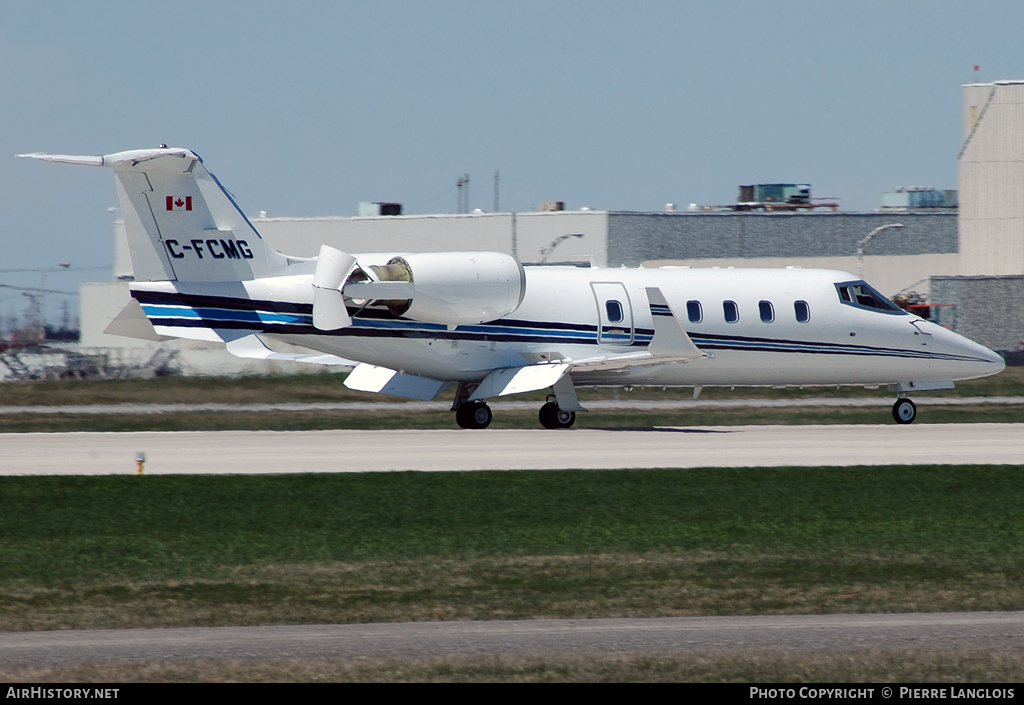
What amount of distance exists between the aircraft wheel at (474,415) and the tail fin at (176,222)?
20.4ft

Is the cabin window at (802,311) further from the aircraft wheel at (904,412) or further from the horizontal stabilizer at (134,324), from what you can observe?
the horizontal stabilizer at (134,324)

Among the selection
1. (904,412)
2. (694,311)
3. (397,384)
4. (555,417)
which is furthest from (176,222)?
(904,412)

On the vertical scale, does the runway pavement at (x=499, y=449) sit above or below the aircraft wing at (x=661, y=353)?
below

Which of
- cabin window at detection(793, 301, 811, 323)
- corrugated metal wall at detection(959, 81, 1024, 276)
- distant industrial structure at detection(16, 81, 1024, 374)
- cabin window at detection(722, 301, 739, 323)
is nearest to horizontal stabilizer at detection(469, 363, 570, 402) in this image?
cabin window at detection(722, 301, 739, 323)

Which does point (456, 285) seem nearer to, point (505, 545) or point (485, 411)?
point (485, 411)

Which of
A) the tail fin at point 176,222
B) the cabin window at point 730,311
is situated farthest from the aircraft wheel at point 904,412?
the tail fin at point 176,222

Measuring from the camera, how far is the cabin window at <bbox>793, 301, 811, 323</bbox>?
31.8 m

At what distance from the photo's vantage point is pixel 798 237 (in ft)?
250

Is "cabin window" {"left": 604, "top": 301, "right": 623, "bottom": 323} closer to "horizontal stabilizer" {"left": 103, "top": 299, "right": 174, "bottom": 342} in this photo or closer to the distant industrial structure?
"horizontal stabilizer" {"left": 103, "top": 299, "right": 174, "bottom": 342}

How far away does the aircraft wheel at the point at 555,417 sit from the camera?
→ 31.1 meters

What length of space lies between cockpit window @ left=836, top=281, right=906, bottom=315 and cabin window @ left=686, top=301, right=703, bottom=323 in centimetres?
366

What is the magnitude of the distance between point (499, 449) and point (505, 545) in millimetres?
9512

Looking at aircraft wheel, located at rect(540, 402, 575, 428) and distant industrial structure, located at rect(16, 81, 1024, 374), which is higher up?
distant industrial structure, located at rect(16, 81, 1024, 374)
